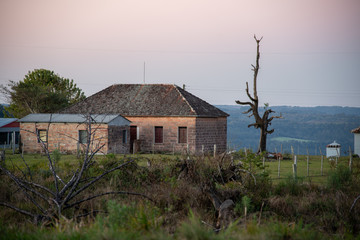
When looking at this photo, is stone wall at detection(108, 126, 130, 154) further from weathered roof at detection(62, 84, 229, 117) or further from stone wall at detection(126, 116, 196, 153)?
weathered roof at detection(62, 84, 229, 117)

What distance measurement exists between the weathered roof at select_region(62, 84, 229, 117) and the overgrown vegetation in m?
16.3

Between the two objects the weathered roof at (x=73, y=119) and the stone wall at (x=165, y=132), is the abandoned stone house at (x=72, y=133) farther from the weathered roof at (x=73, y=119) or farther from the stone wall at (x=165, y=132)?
the stone wall at (x=165, y=132)

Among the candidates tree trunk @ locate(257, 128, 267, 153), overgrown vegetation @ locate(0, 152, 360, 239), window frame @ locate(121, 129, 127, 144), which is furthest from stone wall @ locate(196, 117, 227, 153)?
overgrown vegetation @ locate(0, 152, 360, 239)

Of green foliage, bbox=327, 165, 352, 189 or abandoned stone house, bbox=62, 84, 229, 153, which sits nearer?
green foliage, bbox=327, 165, 352, 189

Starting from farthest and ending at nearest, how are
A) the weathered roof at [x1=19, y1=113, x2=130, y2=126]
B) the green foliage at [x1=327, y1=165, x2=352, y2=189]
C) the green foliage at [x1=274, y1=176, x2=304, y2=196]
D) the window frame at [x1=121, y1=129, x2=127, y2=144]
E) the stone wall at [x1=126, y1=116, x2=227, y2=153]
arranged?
the stone wall at [x1=126, y1=116, x2=227, y2=153] < the window frame at [x1=121, y1=129, x2=127, y2=144] < the weathered roof at [x1=19, y1=113, x2=130, y2=126] < the green foliage at [x1=327, y1=165, x2=352, y2=189] < the green foliage at [x1=274, y1=176, x2=304, y2=196]

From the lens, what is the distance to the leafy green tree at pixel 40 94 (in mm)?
46844

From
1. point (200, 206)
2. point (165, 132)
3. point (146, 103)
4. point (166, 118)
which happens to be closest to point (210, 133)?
point (165, 132)

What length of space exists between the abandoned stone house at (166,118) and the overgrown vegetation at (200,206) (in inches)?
612

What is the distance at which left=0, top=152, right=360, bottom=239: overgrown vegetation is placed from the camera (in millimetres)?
7352

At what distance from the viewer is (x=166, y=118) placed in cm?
3269

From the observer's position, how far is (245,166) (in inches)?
587

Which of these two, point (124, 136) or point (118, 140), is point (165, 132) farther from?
point (118, 140)

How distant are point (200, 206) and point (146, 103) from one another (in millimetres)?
23261

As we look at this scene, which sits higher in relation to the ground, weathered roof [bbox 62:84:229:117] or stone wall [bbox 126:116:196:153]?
weathered roof [bbox 62:84:229:117]
